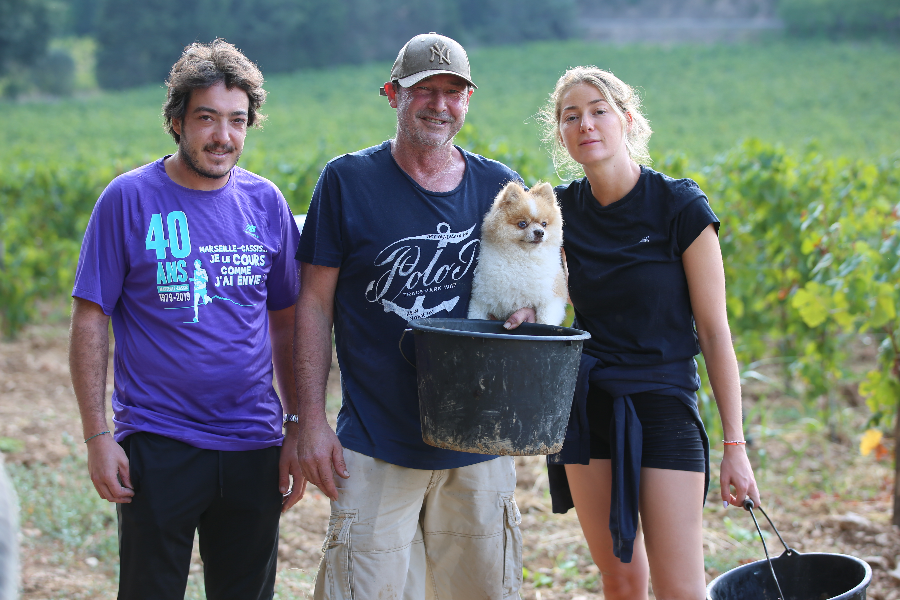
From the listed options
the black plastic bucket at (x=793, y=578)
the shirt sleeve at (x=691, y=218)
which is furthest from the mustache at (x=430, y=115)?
the black plastic bucket at (x=793, y=578)

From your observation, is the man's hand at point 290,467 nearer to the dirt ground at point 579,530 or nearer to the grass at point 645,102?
the dirt ground at point 579,530

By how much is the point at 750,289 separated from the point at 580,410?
421 cm

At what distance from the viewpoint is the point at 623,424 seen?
249 centimetres

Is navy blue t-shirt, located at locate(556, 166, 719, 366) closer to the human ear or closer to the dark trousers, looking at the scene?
the human ear

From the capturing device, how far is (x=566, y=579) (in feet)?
13.3

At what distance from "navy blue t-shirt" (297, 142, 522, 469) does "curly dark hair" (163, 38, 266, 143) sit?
1.66 feet

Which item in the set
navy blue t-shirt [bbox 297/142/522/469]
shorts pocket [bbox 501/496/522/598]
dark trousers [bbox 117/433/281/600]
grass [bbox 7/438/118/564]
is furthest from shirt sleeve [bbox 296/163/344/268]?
grass [bbox 7/438/118/564]

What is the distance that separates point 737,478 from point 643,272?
0.78 metres

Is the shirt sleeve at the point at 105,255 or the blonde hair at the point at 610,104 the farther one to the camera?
the blonde hair at the point at 610,104

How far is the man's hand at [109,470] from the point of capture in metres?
2.39

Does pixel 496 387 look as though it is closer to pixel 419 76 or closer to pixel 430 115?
pixel 430 115

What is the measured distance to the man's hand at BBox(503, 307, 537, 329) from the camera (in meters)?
2.43

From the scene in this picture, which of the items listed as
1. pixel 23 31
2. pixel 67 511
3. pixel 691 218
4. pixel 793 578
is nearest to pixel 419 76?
pixel 691 218

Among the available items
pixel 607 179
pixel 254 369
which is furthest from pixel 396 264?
pixel 607 179
